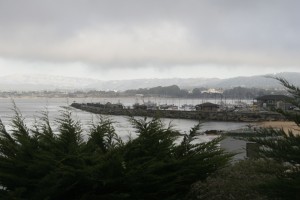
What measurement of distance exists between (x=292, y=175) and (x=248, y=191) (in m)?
0.98

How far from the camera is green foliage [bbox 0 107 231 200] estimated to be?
5.30m

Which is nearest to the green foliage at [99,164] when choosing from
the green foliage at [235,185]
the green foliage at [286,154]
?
the green foliage at [235,185]

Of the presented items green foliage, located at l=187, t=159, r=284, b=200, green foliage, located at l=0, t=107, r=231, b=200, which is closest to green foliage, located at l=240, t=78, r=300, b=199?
green foliage, located at l=187, t=159, r=284, b=200

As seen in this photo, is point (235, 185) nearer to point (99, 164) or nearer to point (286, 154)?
point (286, 154)

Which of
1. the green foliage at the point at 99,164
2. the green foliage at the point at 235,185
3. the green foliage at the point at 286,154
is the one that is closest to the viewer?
the green foliage at the point at 286,154

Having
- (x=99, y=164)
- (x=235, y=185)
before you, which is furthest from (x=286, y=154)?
(x=99, y=164)

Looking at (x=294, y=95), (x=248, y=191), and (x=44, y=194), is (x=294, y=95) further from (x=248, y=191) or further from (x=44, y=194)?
(x=44, y=194)

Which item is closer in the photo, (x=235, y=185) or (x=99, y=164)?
(x=99, y=164)

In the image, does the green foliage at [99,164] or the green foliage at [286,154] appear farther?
the green foliage at [99,164]

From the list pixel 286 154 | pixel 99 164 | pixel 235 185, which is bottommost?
pixel 235 185

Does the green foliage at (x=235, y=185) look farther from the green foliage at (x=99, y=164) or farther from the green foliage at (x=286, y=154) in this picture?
the green foliage at (x=286, y=154)

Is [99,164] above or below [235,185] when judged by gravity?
above

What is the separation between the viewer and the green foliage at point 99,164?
530 cm

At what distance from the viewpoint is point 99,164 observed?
5.25 m
